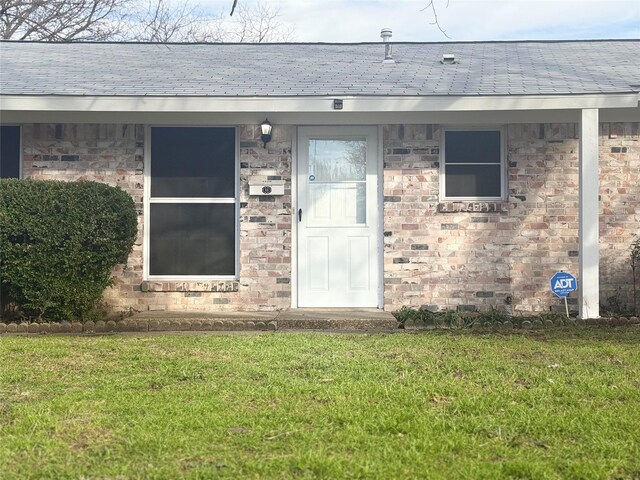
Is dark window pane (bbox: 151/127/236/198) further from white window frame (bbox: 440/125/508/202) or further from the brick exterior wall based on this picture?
white window frame (bbox: 440/125/508/202)

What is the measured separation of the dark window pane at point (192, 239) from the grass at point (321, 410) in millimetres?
2701

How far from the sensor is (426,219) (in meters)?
9.07

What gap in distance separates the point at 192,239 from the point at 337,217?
1794 mm

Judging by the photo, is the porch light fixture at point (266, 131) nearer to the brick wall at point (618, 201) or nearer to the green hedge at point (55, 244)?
the green hedge at point (55, 244)

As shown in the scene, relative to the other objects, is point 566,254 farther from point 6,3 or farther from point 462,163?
point 6,3

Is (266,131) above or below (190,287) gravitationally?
above

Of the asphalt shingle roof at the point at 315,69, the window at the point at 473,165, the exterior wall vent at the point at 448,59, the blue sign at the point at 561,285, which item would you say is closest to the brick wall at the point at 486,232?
the window at the point at 473,165

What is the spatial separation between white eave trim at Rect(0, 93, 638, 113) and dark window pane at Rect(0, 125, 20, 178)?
2.73ft

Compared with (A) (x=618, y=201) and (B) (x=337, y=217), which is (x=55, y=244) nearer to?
(B) (x=337, y=217)

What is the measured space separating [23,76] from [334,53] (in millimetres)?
4410

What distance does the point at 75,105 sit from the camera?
8.31 meters

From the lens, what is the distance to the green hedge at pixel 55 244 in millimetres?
7758

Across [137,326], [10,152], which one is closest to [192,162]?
[10,152]

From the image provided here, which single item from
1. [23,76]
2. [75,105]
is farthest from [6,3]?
[75,105]
